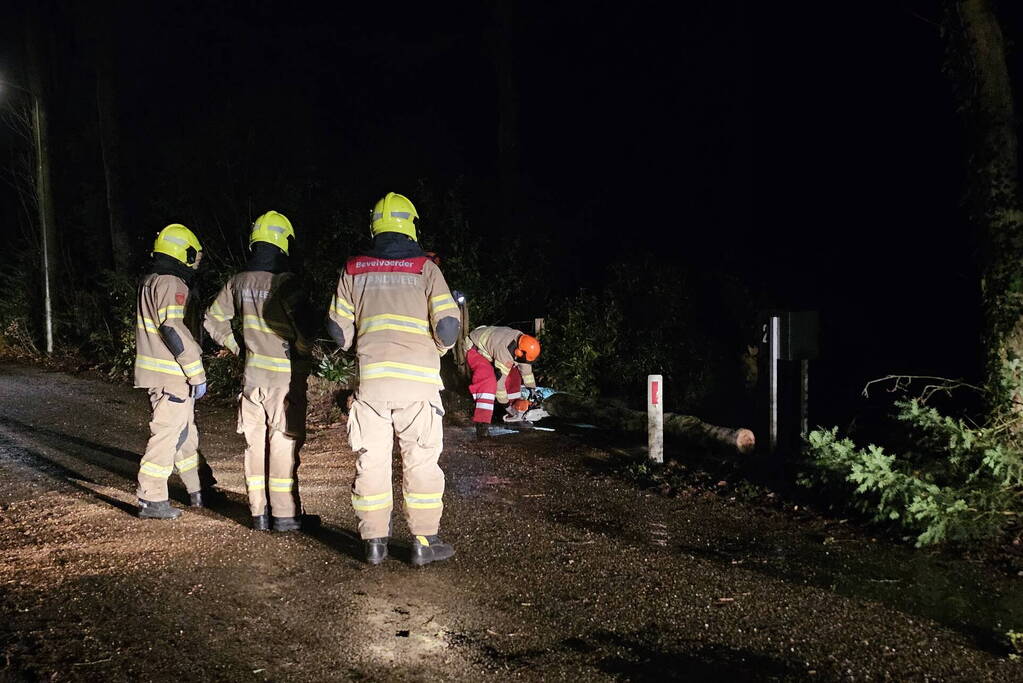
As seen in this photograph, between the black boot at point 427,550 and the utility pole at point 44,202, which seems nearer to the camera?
the black boot at point 427,550

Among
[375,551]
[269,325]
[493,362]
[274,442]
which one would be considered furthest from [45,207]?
[375,551]

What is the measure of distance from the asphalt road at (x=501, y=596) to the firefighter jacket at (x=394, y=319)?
3.60 ft

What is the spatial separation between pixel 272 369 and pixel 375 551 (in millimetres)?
1482

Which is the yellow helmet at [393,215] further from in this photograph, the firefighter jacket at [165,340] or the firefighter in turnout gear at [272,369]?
the firefighter jacket at [165,340]

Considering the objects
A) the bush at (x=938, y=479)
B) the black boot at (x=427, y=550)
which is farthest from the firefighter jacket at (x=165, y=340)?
the bush at (x=938, y=479)

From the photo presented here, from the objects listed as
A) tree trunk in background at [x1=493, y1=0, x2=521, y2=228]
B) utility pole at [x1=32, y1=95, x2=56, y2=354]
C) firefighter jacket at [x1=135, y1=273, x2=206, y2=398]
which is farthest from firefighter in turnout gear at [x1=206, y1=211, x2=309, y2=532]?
utility pole at [x1=32, y1=95, x2=56, y2=354]

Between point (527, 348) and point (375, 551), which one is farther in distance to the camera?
point (527, 348)

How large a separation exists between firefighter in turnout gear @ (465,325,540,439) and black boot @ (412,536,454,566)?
4.28m

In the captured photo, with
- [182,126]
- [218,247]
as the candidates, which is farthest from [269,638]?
[182,126]

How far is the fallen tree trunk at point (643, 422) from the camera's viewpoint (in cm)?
866

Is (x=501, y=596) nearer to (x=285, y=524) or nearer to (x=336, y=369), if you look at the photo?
(x=285, y=524)

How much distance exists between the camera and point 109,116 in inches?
719

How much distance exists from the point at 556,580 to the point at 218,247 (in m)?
11.6

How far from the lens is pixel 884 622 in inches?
→ 175
